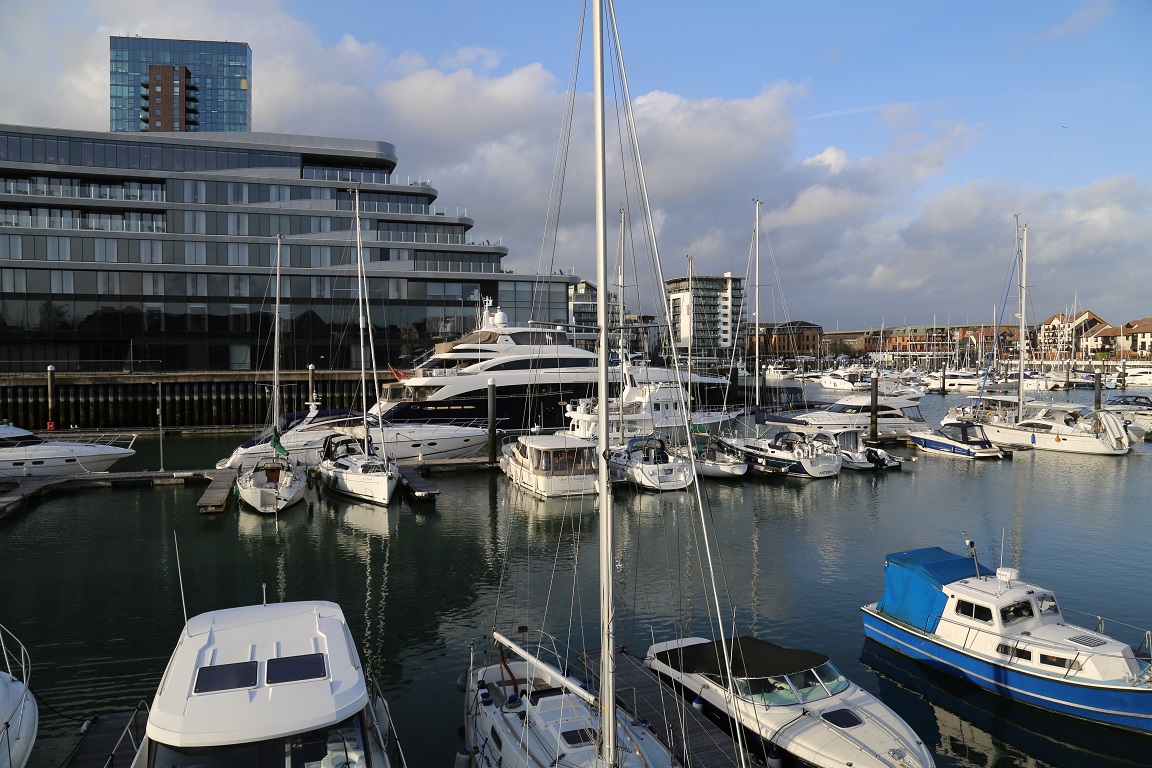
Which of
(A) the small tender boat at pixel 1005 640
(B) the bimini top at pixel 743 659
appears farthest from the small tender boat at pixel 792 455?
(B) the bimini top at pixel 743 659

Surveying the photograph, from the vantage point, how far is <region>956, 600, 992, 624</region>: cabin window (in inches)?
505

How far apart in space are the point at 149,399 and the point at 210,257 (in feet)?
42.8

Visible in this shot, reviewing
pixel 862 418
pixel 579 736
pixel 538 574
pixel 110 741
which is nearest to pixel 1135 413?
pixel 862 418

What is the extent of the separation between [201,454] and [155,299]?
22.6 metres

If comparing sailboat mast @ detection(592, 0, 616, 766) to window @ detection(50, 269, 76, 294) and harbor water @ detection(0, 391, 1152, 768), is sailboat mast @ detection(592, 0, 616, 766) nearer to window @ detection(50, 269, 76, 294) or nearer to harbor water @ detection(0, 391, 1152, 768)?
harbor water @ detection(0, 391, 1152, 768)

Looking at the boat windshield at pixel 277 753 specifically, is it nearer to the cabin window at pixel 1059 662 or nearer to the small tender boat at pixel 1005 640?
the small tender boat at pixel 1005 640

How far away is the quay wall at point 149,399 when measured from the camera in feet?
158

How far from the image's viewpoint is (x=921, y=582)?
1405 cm

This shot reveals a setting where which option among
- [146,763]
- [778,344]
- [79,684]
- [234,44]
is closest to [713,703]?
[146,763]

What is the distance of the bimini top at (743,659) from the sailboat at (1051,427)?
37623 millimetres

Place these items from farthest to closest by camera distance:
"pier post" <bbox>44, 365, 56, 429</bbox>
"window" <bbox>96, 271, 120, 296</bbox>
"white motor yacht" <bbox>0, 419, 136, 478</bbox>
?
1. "window" <bbox>96, 271, 120, 296</bbox>
2. "pier post" <bbox>44, 365, 56, 429</bbox>
3. "white motor yacht" <bbox>0, 419, 136, 478</bbox>

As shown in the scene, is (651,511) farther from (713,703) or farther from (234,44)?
(234,44)

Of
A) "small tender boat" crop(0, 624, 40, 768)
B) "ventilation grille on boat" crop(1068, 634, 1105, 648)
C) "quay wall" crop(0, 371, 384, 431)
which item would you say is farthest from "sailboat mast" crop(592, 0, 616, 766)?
"quay wall" crop(0, 371, 384, 431)

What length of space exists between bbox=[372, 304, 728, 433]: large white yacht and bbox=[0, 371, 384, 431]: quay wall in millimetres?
7061
